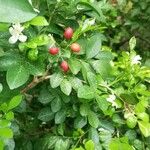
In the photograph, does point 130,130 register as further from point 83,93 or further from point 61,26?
point 61,26

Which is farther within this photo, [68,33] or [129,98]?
[129,98]

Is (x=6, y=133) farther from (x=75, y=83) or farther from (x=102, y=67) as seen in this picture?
(x=102, y=67)

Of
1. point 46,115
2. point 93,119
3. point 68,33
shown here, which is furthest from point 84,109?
point 68,33

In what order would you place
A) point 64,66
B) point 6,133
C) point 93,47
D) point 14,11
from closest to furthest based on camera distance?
point 14,11, point 6,133, point 64,66, point 93,47

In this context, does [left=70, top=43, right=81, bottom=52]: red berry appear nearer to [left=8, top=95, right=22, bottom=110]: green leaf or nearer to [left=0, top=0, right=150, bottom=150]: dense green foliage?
[left=0, top=0, right=150, bottom=150]: dense green foliage

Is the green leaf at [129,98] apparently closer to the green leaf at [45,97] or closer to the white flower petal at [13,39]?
the green leaf at [45,97]

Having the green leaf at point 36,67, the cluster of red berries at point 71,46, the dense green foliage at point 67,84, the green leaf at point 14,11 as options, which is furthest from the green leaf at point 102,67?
the green leaf at point 14,11
